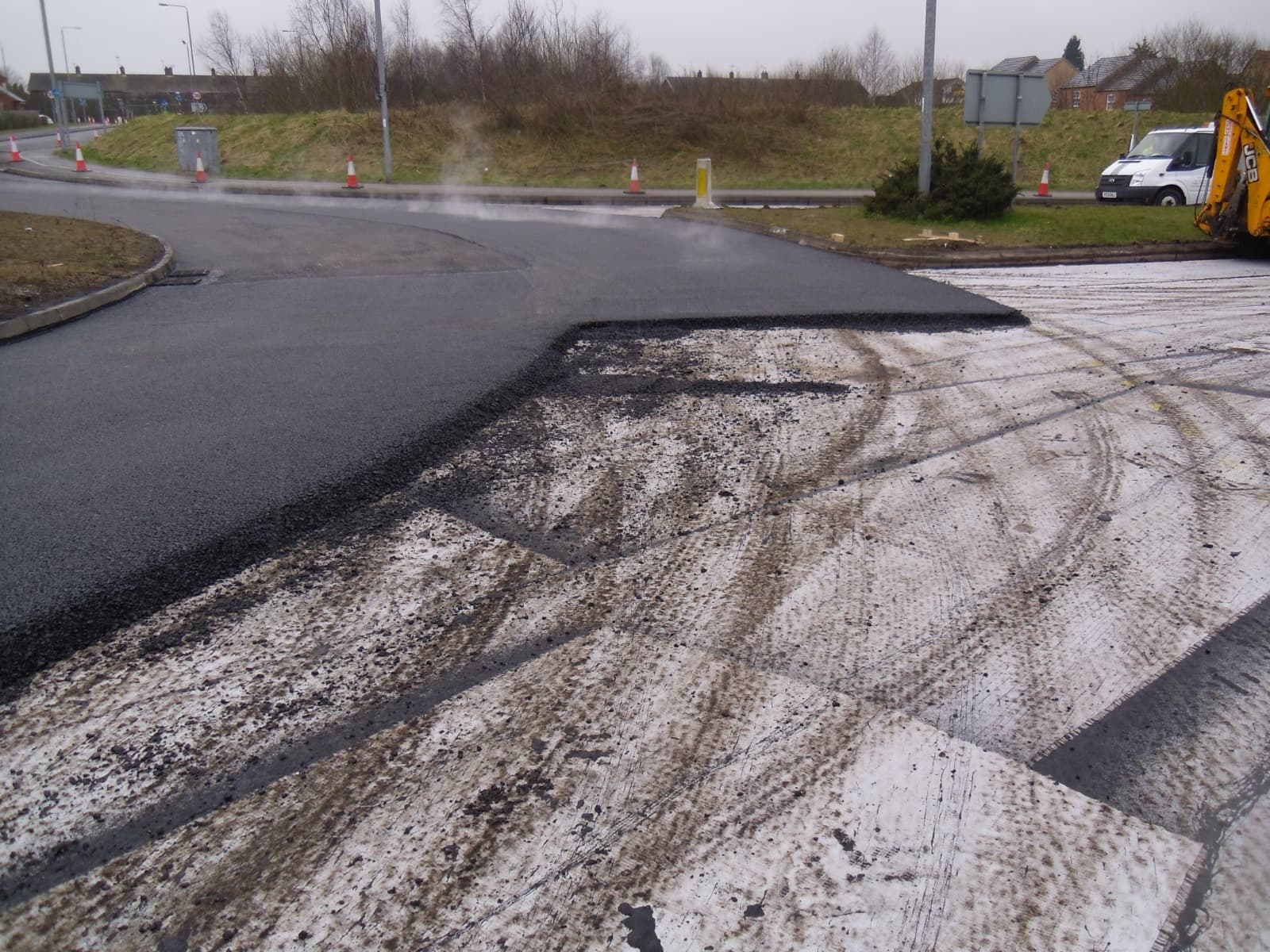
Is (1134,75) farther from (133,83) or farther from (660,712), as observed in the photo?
(133,83)

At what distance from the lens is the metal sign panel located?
1734 cm

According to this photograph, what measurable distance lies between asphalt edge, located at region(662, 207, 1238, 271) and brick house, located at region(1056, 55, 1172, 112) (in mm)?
41191

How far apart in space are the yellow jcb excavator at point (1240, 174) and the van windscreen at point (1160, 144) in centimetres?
822

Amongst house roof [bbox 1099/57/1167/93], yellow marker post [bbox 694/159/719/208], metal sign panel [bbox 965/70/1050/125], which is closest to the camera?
metal sign panel [bbox 965/70/1050/125]

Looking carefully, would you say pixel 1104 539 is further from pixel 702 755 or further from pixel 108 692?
pixel 108 692

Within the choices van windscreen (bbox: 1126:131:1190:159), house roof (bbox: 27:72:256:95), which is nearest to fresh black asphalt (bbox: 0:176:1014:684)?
van windscreen (bbox: 1126:131:1190:159)

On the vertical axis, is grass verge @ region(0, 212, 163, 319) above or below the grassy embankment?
below

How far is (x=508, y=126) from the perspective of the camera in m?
37.2

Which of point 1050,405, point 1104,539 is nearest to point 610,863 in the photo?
point 1104,539

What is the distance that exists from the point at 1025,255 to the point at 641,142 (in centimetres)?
2527

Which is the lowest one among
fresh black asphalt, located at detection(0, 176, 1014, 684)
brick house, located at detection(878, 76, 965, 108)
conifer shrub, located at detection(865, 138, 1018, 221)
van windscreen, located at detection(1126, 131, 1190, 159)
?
fresh black asphalt, located at detection(0, 176, 1014, 684)

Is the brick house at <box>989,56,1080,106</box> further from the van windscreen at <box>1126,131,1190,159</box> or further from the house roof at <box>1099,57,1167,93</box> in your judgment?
the van windscreen at <box>1126,131,1190,159</box>

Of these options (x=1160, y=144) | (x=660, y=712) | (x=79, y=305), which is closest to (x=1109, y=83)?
(x=1160, y=144)

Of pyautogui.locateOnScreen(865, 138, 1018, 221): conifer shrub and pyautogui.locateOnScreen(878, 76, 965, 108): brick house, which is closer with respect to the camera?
pyautogui.locateOnScreen(865, 138, 1018, 221): conifer shrub
